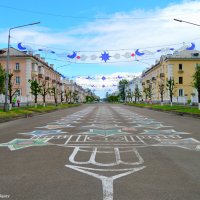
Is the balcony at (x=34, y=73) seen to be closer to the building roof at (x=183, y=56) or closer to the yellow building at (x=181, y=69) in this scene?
the yellow building at (x=181, y=69)

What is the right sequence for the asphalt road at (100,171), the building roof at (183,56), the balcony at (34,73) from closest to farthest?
the asphalt road at (100,171) → the balcony at (34,73) → the building roof at (183,56)

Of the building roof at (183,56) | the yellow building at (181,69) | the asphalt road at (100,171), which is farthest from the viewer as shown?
the yellow building at (181,69)

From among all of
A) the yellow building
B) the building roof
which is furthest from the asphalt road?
the building roof

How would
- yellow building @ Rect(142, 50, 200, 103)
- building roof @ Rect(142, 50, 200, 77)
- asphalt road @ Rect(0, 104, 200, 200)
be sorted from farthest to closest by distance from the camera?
yellow building @ Rect(142, 50, 200, 103), building roof @ Rect(142, 50, 200, 77), asphalt road @ Rect(0, 104, 200, 200)

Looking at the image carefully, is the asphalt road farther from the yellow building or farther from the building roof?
the building roof

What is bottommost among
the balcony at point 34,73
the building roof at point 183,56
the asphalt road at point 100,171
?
the asphalt road at point 100,171

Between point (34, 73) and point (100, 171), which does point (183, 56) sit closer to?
point (34, 73)

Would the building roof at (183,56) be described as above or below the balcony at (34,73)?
above

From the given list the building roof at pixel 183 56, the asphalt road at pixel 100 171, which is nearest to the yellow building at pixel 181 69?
the building roof at pixel 183 56

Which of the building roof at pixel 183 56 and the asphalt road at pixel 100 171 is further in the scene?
the building roof at pixel 183 56

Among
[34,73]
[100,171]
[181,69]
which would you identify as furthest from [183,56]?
[100,171]

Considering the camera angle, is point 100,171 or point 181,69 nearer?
point 100,171

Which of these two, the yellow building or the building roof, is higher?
the building roof

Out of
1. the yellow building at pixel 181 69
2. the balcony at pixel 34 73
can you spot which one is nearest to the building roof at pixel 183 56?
the yellow building at pixel 181 69
